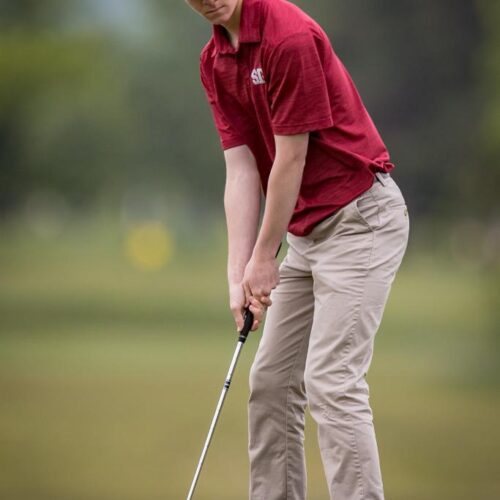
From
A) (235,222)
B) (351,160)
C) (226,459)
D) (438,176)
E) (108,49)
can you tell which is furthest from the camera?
(108,49)

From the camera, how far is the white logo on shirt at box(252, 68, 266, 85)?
103 inches

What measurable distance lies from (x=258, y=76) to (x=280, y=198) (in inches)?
10.0

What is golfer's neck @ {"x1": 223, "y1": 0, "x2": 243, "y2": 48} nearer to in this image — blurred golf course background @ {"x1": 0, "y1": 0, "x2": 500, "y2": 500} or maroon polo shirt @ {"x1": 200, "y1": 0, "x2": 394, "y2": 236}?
maroon polo shirt @ {"x1": 200, "y1": 0, "x2": 394, "y2": 236}

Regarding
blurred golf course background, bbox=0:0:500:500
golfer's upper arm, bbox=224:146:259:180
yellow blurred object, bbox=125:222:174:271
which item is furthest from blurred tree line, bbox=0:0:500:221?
golfer's upper arm, bbox=224:146:259:180

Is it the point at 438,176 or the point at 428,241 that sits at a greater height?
the point at 438,176

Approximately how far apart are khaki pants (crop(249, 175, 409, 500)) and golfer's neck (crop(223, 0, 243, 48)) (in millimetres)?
421

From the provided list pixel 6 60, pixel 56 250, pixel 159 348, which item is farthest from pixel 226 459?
pixel 56 250

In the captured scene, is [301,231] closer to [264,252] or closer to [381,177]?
[264,252]

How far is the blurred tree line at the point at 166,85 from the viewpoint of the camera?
10750mm

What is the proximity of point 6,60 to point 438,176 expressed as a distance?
12.9ft

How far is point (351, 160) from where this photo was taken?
267 centimetres

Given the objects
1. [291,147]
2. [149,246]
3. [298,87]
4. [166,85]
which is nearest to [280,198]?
[291,147]

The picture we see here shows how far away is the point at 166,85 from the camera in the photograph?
538 inches

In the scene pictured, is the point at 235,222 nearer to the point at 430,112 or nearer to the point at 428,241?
the point at 430,112
